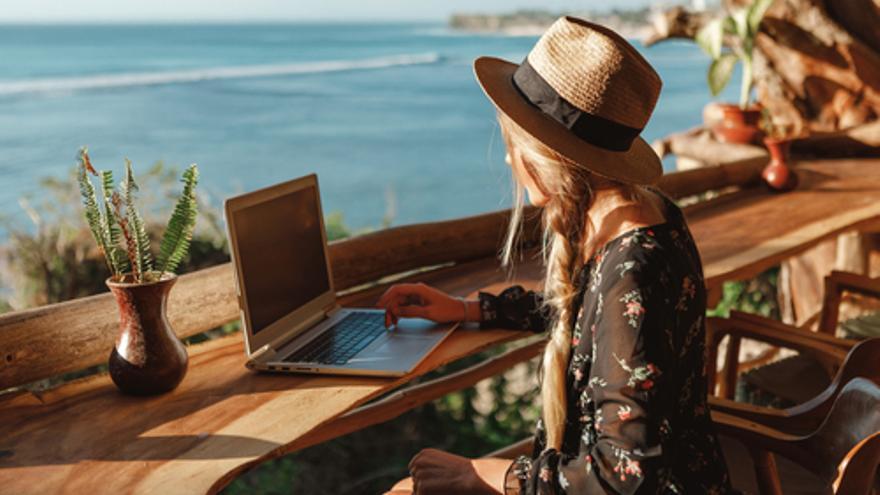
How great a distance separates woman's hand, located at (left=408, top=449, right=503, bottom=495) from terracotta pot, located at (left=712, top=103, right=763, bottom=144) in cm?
387

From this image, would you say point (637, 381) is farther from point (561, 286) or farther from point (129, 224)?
point (129, 224)

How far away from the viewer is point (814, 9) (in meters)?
4.92

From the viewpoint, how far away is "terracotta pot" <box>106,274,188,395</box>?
1777 millimetres

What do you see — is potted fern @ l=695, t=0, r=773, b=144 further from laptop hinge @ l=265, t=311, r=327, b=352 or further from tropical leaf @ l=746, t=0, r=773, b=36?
laptop hinge @ l=265, t=311, r=327, b=352

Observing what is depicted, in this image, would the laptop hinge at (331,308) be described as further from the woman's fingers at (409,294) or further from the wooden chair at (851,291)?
the wooden chair at (851,291)

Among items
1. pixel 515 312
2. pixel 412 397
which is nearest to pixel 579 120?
pixel 515 312

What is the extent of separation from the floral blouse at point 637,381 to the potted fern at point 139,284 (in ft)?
2.48

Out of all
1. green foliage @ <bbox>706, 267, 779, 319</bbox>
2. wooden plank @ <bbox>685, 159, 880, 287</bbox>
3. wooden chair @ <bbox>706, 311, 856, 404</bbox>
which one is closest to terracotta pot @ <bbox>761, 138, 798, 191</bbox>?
wooden plank @ <bbox>685, 159, 880, 287</bbox>

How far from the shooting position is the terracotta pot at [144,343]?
1.78 m

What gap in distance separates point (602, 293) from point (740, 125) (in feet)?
12.8

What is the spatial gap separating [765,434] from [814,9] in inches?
147

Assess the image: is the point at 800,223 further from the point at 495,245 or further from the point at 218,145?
the point at 218,145

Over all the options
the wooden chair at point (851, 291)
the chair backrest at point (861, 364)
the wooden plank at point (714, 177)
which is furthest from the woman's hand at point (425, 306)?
the wooden plank at point (714, 177)

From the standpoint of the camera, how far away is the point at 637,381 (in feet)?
4.49
